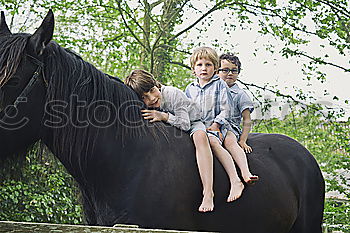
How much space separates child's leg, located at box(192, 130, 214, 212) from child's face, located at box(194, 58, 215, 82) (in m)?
0.68

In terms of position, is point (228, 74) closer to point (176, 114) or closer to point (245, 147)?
point (245, 147)

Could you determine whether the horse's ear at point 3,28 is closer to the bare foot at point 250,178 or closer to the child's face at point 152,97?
the child's face at point 152,97

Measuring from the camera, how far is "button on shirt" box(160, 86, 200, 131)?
2.89 metres

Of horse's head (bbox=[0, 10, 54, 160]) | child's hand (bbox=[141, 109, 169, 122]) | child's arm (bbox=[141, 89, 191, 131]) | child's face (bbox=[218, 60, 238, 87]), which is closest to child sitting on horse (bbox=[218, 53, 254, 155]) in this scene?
child's face (bbox=[218, 60, 238, 87])

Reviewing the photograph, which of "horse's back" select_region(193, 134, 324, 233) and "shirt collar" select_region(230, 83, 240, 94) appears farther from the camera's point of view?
"shirt collar" select_region(230, 83, 240, 94)

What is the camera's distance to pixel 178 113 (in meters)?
2.93

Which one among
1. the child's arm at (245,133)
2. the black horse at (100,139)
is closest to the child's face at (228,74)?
the child's arm at (245,133)

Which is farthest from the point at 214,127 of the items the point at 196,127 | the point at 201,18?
the point at 201,18

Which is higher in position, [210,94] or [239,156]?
[210,94]

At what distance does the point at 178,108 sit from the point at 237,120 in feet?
2.73

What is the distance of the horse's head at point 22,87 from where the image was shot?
2.28 metres

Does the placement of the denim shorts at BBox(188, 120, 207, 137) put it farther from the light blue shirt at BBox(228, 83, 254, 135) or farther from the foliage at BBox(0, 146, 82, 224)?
the foliage at BBox(0, 146, 82, 224)

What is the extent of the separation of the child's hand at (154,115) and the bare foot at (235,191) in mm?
652

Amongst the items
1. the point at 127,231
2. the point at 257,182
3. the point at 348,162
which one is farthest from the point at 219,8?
the point at 127,231
